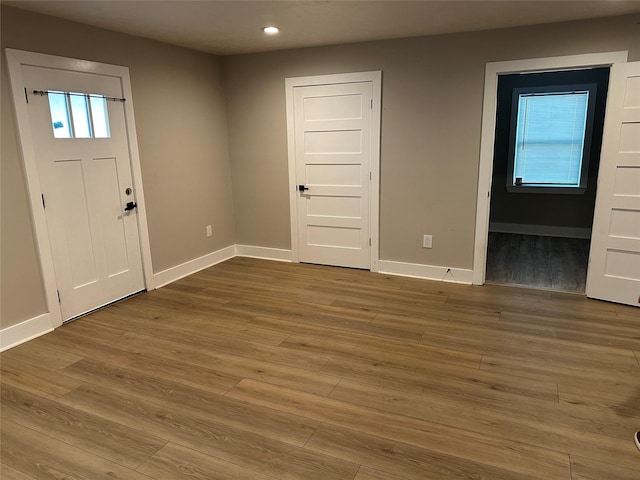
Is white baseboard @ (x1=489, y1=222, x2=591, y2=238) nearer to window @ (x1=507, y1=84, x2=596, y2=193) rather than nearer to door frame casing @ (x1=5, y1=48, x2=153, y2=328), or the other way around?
window @ (x1=507, y1=84, x2=596, y2=193)

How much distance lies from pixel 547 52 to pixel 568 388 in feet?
9.15

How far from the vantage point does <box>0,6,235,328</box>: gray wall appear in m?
3.07

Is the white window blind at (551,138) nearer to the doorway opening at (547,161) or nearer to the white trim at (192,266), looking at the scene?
the doorway opening at (547,161)

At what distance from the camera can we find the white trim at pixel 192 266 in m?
4.44

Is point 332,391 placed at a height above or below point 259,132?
below

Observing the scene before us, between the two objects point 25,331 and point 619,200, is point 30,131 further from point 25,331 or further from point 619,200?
point 619,200

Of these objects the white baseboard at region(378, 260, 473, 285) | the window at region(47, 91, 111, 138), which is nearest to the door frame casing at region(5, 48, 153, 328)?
the window at region(47, 91, 111, 138)

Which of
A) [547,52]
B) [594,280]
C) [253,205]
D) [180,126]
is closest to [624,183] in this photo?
[594,280]

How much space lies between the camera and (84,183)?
354 cm

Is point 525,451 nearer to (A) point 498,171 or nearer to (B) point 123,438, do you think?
(B) point 123,438

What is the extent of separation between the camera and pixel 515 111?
6.25 m

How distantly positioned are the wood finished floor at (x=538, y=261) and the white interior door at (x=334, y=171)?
1.55 m

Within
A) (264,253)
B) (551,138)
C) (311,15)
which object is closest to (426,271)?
(264,253)

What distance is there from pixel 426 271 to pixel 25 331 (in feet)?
11.9
